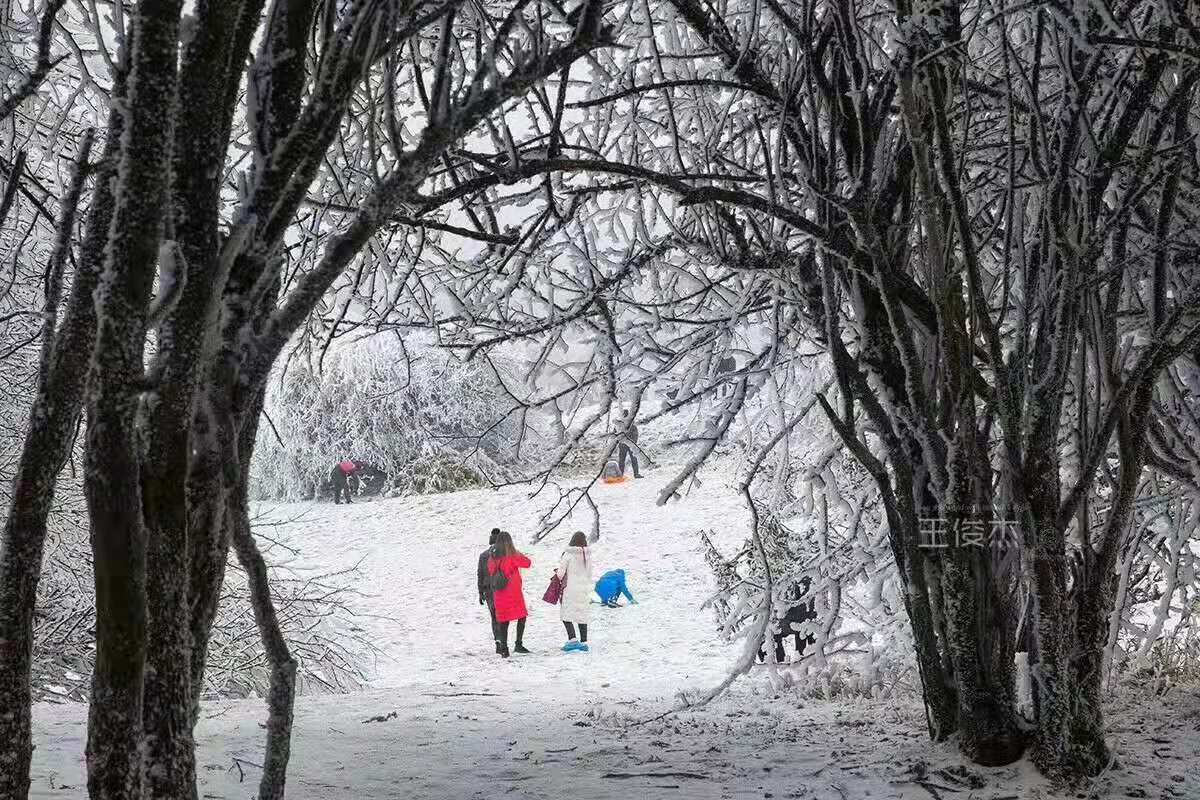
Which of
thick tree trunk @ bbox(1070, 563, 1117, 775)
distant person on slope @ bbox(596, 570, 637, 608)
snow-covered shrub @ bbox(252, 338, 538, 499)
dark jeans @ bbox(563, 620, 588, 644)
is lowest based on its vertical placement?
dark jeans @ bbox(563, 620, 588, 644)

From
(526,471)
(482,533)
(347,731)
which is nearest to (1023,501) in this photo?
(347,731)

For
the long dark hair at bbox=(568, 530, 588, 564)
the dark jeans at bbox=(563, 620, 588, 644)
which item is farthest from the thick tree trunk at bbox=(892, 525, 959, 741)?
the dark jeans at bbox=(563, 620, 588, 644)

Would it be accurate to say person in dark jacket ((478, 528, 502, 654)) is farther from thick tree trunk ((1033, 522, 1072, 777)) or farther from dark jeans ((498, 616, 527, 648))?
thick tree trunk ((1033, 522, 1072, 777))

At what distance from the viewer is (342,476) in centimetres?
2075

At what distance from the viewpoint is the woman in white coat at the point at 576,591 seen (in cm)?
1112

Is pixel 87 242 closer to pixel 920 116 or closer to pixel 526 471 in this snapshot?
pixel 920 116

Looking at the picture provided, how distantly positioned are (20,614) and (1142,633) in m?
4.96

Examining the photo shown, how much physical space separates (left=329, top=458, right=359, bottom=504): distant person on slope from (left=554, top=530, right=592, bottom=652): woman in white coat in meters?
10.2

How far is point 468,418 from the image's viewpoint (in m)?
19.6

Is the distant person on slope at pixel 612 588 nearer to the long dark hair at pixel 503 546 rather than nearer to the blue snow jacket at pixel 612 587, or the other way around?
the blue snow jacket at pixel 612 587

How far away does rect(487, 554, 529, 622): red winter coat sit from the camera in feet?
34.2

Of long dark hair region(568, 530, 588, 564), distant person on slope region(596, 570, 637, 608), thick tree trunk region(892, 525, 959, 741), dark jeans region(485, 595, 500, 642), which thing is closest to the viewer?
thick tree trunk region(892, 525, 959, 741)

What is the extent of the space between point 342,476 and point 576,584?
10949mm

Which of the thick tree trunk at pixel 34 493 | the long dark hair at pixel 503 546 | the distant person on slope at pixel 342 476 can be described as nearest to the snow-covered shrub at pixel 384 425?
the distant person on slope at pixel 342 476
